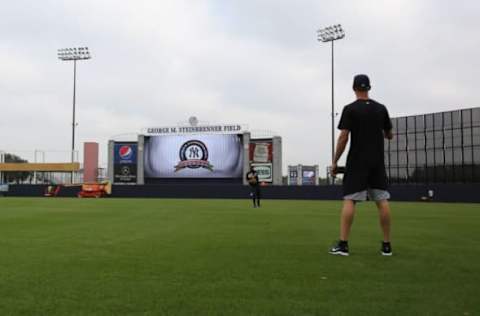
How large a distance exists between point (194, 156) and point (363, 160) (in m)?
45.3

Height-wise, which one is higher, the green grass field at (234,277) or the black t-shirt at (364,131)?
the black t-shirt at (364,131)

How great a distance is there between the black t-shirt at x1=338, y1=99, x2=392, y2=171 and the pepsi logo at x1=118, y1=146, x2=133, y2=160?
47.9m

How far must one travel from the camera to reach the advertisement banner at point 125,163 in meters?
51.2

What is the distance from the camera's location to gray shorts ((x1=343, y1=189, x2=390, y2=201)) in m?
5.11

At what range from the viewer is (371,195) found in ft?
17.3

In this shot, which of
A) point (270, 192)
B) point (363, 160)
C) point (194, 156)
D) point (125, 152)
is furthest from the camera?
point (125, 152)

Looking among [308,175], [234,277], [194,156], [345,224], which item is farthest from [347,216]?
[308,175]

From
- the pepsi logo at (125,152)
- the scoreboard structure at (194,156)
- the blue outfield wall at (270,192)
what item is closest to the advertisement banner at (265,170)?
the scoreboard structure at (194,156)

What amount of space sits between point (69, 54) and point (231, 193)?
29.4m

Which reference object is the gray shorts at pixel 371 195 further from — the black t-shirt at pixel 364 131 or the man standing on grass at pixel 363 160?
the black t-shirt at pixel 364 131

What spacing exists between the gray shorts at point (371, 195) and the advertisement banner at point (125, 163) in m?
47.2

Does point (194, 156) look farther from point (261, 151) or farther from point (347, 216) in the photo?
point (347, 216)

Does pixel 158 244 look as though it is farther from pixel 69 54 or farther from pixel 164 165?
pixel 69 54

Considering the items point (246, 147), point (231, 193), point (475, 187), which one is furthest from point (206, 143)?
point (475, 187)
